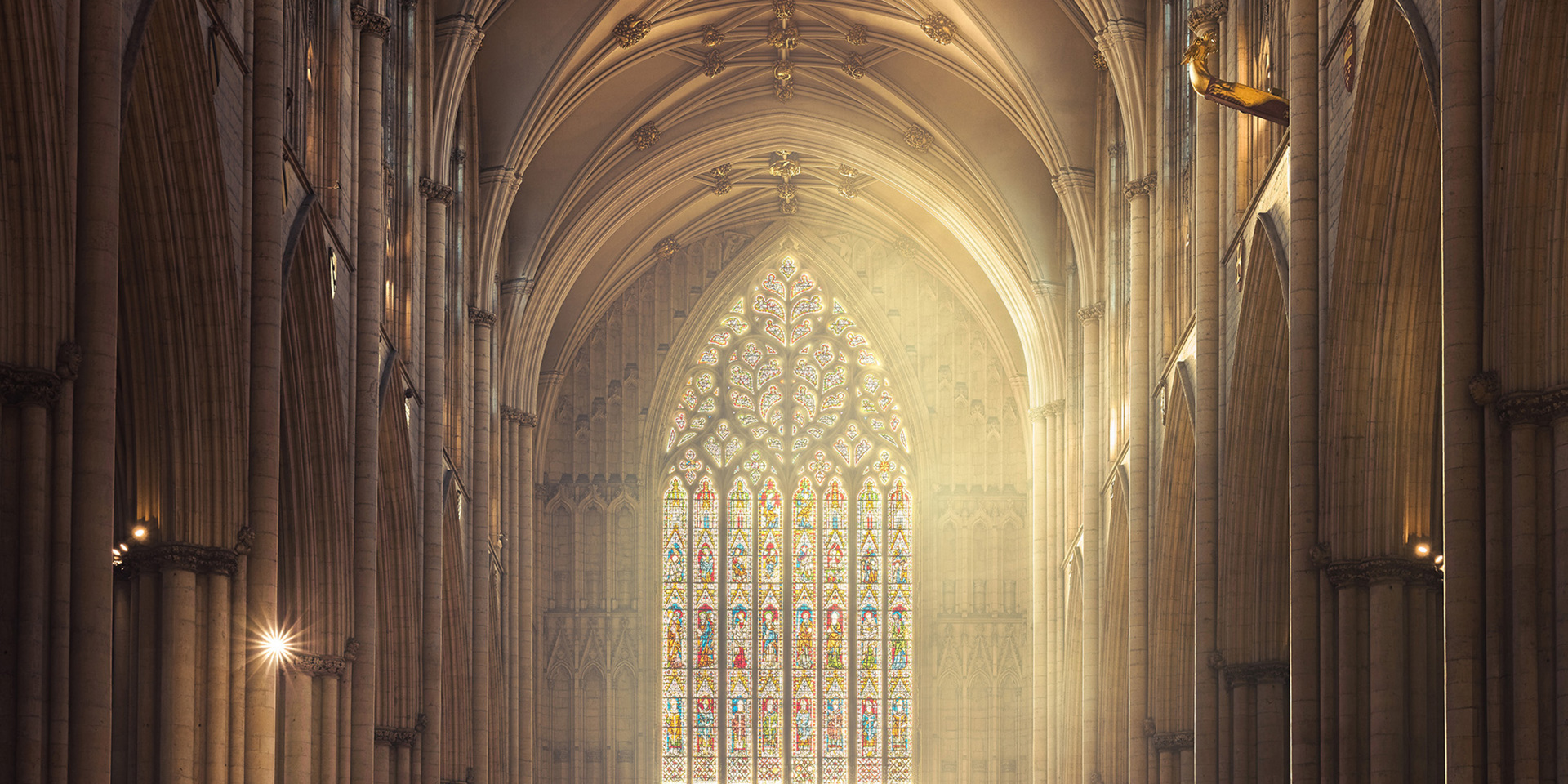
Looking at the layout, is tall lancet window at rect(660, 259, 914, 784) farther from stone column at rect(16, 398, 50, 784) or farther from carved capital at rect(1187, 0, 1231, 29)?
stone column at rect(16, 398, 50, 784)

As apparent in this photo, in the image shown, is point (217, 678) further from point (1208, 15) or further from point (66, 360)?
point (1208, 15)

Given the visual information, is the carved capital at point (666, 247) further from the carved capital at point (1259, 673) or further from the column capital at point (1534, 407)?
the column capital at point (1534, 407)

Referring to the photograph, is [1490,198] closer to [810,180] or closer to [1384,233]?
[1384,233]

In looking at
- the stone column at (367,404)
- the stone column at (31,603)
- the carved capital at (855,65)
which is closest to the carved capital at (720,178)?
the carved capital at (855,65)

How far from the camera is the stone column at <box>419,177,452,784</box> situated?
25641 mm

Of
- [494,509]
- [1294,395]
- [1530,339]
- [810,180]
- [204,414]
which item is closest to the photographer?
[1530,339]

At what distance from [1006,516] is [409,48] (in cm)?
1865

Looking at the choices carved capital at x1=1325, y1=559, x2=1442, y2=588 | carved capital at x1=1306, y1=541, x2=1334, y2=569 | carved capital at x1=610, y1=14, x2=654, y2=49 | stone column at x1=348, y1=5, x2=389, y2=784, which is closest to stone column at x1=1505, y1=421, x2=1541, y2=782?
carved capital at x1=1325, y1=559, x2=1442, y2=588

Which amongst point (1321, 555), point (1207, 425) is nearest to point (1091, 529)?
point (1207, 425)

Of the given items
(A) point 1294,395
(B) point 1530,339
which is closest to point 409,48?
(A) point 1294,395

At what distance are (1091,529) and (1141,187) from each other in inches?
252

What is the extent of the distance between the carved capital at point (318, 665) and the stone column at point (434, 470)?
5.28 meters

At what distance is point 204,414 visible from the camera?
52.0 feet

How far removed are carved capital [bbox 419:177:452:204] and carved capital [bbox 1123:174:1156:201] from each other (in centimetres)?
884
